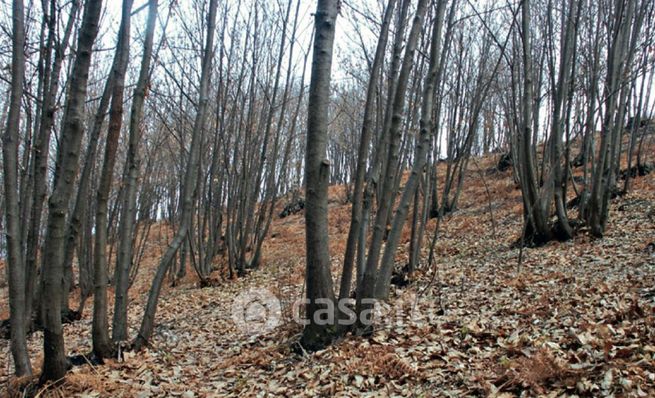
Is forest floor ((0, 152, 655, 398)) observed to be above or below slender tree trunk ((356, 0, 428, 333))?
below

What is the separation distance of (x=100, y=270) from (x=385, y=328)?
2913mm

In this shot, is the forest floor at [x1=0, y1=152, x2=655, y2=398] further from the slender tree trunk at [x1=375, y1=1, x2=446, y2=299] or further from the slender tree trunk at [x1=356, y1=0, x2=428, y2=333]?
the slender tree trunk at [x1=375, y1=1, x2=446, y2=299]

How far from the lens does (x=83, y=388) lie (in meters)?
3.96

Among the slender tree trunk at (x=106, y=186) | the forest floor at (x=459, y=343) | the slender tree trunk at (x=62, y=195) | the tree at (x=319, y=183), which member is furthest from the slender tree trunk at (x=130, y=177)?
the tree at (x=319, y=183)

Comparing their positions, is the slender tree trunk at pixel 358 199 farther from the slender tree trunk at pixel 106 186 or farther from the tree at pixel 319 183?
the slender tree trunk at pixel 106 186

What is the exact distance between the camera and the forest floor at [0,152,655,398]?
125 inches

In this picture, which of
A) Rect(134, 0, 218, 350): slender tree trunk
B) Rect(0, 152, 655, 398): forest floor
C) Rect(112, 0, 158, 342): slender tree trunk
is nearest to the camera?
Rect(0, 152, 655, 398): forest floor

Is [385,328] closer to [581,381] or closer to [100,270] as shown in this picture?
[581,381]

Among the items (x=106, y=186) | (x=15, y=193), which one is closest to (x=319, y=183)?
(x=106, y=186)

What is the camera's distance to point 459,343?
4.00m

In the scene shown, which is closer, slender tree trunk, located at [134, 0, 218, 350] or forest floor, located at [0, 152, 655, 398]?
forest floor, located at [0, 152, 655, 398]

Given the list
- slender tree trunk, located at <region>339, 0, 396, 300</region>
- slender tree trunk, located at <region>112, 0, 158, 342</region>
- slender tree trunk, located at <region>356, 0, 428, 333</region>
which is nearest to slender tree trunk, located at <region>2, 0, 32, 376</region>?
slender tree trunk, located at <region>112, 0, 158, 342</region>

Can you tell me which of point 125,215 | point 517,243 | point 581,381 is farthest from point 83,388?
point 517,243

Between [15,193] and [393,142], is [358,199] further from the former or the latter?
[15,193]
